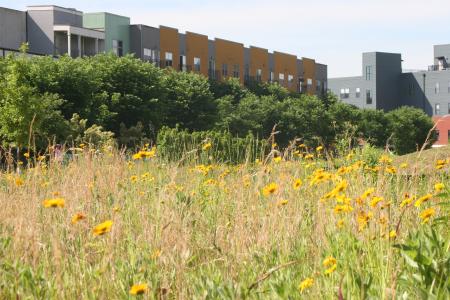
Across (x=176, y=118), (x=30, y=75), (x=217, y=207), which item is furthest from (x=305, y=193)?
(x=176, y=118)

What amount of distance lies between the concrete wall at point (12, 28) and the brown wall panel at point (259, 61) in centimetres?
2921

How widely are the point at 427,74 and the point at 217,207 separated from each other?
337 ft

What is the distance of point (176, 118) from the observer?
5041cm

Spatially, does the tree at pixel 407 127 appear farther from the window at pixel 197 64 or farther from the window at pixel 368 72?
the window at pixel 368 72

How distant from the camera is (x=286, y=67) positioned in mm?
88562

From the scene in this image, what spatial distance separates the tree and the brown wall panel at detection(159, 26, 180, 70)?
836 inches

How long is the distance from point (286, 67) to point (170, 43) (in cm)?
2368

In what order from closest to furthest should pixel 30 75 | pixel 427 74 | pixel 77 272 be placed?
pixel 77 272
pixel 30 75
pixel 427 74

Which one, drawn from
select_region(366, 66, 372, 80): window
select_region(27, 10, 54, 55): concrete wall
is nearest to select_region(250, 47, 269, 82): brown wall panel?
select_region(366, 66, 372, 80): window

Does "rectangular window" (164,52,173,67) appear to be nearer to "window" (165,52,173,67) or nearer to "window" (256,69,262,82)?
"window" (165,52,173,67)

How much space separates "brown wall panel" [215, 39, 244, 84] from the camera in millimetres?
75250

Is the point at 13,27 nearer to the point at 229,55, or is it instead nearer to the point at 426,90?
the point at 229,55

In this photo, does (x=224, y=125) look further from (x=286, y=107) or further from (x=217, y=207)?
(x=217, y=207)

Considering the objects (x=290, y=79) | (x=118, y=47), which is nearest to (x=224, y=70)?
(x=290, y=79)
